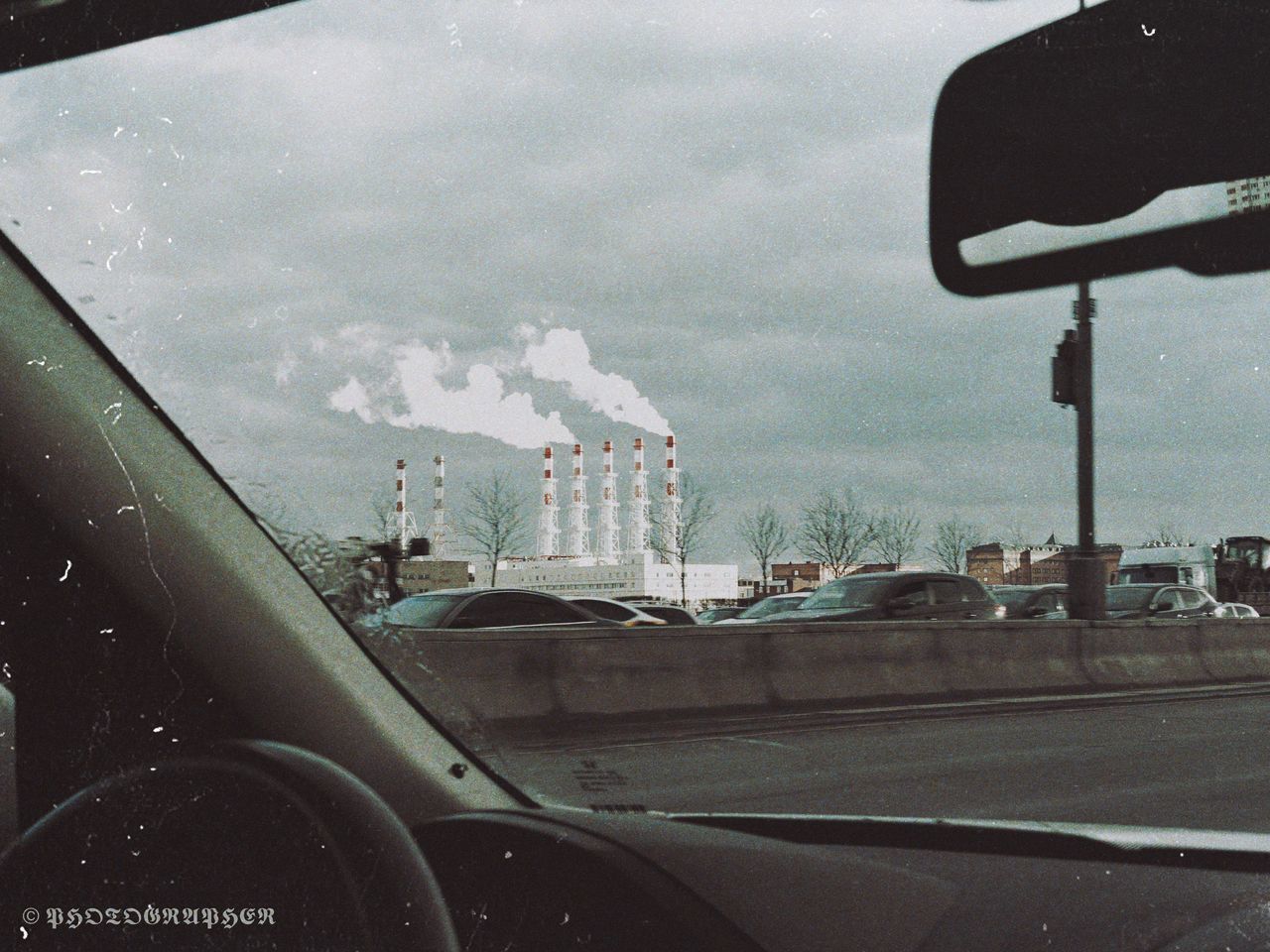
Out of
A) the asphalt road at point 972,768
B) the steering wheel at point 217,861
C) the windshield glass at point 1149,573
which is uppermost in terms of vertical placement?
the windshield glass at point 1149,573

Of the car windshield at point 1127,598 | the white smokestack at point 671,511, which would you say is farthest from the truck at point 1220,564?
the white smokestack at point 671,511

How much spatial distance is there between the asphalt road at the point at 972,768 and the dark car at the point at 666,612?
34cm

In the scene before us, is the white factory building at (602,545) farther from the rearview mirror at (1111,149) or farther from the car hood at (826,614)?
the car hood at (826,614)

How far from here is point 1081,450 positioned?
1.56 m

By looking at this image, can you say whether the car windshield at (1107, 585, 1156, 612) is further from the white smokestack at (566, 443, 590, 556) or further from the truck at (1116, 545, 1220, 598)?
the white smokestack at (566, 443, 590, 556)

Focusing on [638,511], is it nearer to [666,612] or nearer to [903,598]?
[666,612]

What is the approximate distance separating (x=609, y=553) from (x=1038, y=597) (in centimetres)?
83

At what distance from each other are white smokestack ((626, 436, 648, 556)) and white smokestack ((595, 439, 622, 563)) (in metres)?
0.02

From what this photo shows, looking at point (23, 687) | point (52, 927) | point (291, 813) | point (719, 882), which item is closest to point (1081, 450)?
point (719, 882)

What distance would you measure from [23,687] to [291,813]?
743 millimetres

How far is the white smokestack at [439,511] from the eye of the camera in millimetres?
1614

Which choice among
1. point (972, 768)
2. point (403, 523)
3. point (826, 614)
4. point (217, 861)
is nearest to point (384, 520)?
point (403, 523)

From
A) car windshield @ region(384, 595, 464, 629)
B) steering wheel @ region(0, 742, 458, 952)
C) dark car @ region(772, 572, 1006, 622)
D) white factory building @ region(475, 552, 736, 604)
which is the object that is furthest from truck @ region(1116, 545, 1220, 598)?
steering wheel @ region(0, 742, 458, 952)

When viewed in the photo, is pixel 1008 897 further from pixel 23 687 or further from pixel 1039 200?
pixel 23 687
